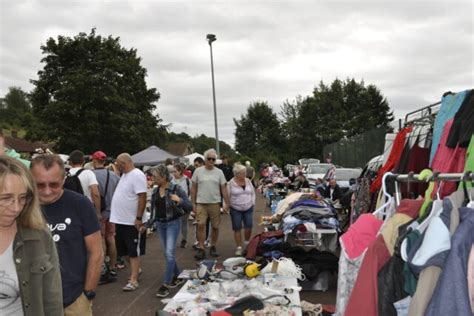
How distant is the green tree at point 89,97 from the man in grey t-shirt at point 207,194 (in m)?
22.9

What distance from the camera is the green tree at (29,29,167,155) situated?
94.4ft

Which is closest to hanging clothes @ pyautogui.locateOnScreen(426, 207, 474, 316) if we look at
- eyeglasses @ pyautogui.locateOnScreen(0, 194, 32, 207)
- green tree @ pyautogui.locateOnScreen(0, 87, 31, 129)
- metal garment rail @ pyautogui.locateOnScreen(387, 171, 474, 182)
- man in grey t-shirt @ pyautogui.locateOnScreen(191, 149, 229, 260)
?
metal garment rail @ pyautogui.locateOnScreen(387, 171, 474, 182)

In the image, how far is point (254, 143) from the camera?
53.8m

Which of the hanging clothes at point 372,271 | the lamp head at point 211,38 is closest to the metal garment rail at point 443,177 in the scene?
the hanging clothes at point 372,271

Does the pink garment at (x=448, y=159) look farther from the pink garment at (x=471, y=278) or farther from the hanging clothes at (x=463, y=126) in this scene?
the pink garment at (x=471, y=278)

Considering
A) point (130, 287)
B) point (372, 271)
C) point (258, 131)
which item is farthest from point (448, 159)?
point (258, 131)

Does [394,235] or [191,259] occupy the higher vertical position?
[394,235]

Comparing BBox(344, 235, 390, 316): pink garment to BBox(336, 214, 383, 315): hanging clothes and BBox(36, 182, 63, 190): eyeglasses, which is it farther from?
BBox(36, 182, 63, 190): eyeglasses

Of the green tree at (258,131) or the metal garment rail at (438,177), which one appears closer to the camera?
the metal garment rail at (438,177)

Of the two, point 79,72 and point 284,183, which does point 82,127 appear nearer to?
point 79,72

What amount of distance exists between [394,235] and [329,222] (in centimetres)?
458

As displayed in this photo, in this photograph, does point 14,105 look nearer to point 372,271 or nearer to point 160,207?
point 160,207

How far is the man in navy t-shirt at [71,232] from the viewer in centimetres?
264

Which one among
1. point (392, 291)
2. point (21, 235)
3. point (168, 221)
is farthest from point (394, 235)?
point (168, 221)
